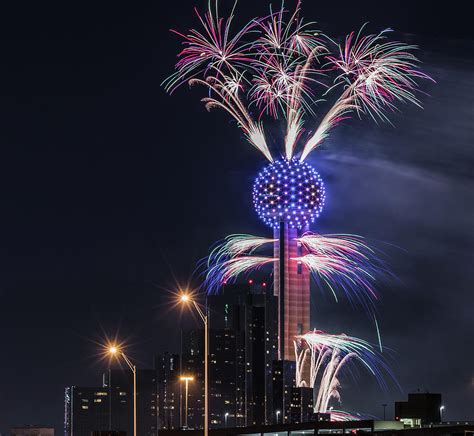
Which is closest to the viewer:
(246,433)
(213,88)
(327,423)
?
(246,433)

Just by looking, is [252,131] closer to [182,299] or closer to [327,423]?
[327,423]

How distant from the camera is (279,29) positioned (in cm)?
13712

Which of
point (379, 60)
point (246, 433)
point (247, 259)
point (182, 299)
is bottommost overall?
point (246, 433)

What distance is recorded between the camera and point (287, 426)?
118 meters

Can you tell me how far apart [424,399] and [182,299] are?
86693 millimetres

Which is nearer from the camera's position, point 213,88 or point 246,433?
point 246,433

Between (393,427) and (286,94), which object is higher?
(286,94)

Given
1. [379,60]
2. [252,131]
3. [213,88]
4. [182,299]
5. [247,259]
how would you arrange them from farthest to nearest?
[247,259] → [252,131] → [213,88] → [379,60] → [182,299]

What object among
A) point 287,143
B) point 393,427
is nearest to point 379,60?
point 393,427

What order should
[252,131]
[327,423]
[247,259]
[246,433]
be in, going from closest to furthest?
[246,433] → [327,423] → [252,131] → [247,259]

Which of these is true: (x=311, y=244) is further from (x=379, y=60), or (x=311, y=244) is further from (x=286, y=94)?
(x=379, y=60)

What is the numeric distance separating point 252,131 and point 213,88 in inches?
960

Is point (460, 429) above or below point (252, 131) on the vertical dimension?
below

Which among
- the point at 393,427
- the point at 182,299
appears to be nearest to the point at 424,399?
the point at 393,427
